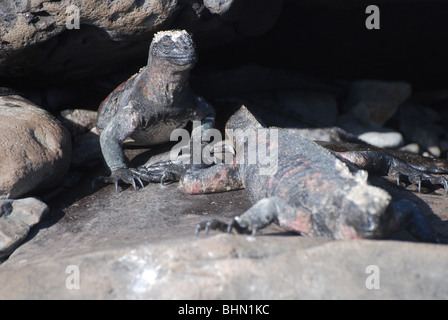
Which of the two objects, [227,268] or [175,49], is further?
[175,49]

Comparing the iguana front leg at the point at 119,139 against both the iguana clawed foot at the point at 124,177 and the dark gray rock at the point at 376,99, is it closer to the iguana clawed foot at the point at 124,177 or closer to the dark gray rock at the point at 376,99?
the iguana clawed foot at the point at 124,177

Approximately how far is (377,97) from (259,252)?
584 centimetres

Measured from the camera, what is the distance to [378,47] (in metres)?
8.33

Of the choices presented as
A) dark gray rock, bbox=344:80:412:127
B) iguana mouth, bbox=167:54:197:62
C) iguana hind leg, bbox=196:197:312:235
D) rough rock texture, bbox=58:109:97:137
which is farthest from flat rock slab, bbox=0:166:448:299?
dark gray rock, bbox=344:80:412:127

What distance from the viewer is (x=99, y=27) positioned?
18.8 ft

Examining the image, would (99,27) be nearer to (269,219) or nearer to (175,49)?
(175,49)

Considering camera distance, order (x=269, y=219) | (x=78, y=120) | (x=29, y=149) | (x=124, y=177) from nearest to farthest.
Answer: (x=269, y=219) < (x=29, y=149) < (x=124, y=177) < (x=78, y=120)

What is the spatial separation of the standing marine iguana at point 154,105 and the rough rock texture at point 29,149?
1.66ft

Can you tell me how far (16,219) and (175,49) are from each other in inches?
92.0

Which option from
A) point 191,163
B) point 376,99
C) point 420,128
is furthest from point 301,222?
point 420,128

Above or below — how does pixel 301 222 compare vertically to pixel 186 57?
below
